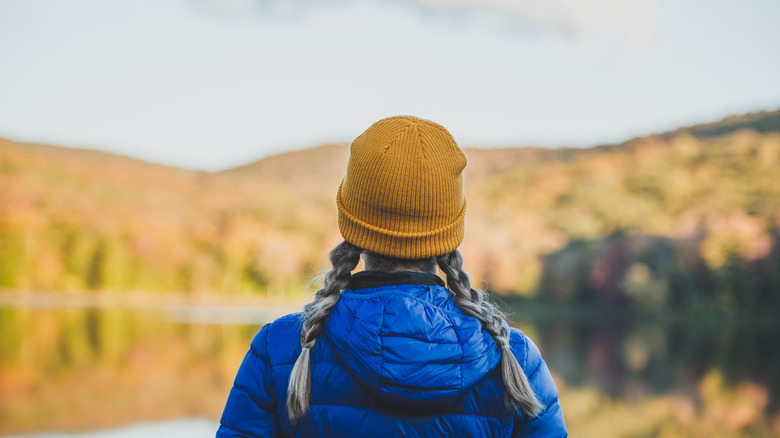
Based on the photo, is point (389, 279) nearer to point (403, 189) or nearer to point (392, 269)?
point (392, 269)

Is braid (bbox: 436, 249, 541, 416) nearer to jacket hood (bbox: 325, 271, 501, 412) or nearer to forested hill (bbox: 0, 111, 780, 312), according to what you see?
jacket hood (bbox: 325, 271, 501, 412)

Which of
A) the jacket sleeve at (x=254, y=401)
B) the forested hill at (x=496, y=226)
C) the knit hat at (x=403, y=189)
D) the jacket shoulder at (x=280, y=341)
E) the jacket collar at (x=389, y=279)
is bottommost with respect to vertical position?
the forested hill at (x=496, y=226)

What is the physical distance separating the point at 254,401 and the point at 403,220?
1.70 ft

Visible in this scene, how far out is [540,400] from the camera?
1.39m

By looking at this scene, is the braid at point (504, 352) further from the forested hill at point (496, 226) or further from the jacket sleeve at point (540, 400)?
→ the forested hill at point (496, 226)

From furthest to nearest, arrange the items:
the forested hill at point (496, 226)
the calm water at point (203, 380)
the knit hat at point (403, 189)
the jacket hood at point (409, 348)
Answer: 1. the forested hill at point (496, 226)
2. the calm water at point (203, 380)
3. the knit hat at point (403, 189)
4. the jacket hood at point (409, 348)

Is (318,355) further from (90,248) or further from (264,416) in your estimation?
(90,248)

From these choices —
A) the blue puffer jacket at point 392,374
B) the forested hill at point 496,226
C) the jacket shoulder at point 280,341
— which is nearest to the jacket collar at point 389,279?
the blue puffer jacket at point 392,374

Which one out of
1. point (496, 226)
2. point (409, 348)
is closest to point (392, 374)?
point (409, 348)

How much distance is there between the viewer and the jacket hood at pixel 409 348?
1242mm

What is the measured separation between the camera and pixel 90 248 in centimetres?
4931

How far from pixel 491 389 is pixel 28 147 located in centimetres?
10573

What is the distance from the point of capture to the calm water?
9.48 m

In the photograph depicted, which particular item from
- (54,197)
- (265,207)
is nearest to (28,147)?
(54,197)
